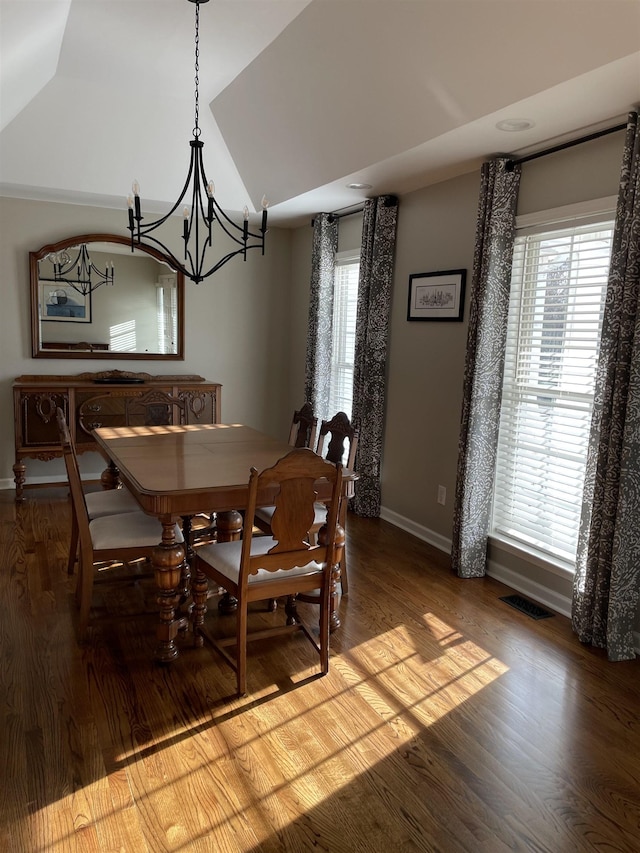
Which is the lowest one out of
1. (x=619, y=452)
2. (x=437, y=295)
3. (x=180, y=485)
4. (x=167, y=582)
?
(x=167, y=582)

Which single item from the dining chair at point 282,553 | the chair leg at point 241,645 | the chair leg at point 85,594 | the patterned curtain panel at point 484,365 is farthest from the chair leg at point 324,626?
the patterned curtain panel at point 484,365

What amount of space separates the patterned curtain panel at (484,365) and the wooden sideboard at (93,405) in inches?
97.7

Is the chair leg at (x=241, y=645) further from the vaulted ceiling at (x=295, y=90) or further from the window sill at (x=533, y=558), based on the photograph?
the vaulted ceiling at (x=295, y=90)

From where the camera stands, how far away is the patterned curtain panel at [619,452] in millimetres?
2699

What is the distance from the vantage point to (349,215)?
5.26m

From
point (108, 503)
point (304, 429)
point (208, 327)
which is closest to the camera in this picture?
point (108, 503)

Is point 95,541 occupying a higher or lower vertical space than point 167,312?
lower

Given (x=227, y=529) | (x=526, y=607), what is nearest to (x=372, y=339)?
(x=227, y=529)

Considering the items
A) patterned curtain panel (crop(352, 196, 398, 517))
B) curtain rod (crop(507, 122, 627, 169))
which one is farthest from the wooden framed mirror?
curtain rod (crop(507, 122, 627, 169))

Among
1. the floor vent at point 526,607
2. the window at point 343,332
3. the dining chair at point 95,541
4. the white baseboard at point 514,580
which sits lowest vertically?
the floor vent at point 526,607

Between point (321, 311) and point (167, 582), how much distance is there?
336 centimetres

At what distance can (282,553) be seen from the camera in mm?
2473

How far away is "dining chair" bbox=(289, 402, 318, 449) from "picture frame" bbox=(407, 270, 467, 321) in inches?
43.4

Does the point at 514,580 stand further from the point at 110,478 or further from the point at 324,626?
the point at 110,478
